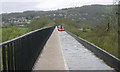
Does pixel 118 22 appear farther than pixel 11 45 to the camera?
Yes

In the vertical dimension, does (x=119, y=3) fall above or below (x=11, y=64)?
above

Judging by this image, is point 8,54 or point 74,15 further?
point 74,15

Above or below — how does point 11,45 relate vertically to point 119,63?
above

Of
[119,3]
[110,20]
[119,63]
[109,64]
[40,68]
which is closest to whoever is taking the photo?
[119,63]

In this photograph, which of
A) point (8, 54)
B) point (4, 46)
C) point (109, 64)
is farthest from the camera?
point (109, 64)

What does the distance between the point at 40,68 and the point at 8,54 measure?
4242 millimetres

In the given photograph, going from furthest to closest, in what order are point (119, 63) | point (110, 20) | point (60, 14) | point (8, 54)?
point (60, 14), point (110, 20), point (119, 63), point (8, 54)

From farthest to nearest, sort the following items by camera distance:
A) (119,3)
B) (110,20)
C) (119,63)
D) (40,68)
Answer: (110,20) < (119,3) < (40,68) < (119,63)

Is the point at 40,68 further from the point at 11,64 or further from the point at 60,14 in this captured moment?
the point at 60,14

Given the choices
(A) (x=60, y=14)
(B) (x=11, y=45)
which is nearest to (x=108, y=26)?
(B) (x=11, y=45)

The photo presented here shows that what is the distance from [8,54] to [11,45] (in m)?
0.34

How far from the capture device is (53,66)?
9.08 m

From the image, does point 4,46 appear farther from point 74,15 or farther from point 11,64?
point 74,15

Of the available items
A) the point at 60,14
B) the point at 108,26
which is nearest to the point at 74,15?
the point at 60,14
